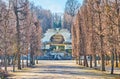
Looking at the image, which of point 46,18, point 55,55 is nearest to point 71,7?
point 46,18

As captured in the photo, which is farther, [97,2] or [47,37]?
[47,37]

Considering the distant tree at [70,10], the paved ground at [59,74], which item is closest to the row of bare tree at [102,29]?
the paved ground at [59,74]

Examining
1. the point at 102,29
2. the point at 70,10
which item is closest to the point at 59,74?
the point at 102,29

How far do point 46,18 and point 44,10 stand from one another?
1173cm

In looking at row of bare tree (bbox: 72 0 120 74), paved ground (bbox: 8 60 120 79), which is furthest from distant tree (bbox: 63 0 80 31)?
paved ground (bbox: 8 60 120 79)

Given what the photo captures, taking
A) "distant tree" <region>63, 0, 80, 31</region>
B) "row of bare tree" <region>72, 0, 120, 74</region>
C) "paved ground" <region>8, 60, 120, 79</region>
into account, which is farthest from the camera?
"distant tree" <region>63, 0, 80, 31</region>

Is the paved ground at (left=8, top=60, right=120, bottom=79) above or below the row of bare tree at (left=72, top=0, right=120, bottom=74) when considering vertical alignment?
below

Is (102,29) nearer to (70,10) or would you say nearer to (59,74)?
(59,74)

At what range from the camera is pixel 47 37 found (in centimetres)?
15112

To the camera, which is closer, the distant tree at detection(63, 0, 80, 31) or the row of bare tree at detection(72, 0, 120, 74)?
the row of bare tree at detection(72, 0, 120, 74)

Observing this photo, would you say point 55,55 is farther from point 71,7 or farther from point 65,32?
point 71,7

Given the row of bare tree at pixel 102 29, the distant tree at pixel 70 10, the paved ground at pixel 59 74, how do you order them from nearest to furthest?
the row of bare tree at pixel 102 29 → the paved ground at pixel 59 74 → the distant tree at pixel 70 10

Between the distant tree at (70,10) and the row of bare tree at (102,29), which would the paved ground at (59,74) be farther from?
the distant tree at (70,10)

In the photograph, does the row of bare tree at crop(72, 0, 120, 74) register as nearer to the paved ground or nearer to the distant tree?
the paved ground
